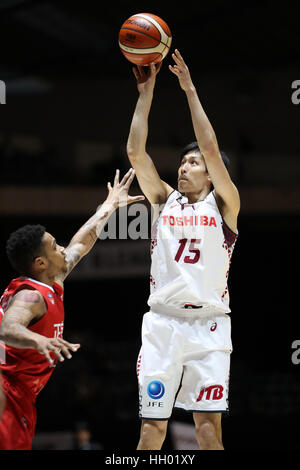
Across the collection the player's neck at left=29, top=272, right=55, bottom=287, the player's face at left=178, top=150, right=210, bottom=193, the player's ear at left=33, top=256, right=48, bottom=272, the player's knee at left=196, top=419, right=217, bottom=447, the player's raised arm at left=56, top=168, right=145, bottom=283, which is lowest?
the player's knee at left=196, top=419, right=217, bottom=447

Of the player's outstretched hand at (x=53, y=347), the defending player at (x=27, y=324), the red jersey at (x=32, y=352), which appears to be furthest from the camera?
the red jersey at (x=32, y=352)

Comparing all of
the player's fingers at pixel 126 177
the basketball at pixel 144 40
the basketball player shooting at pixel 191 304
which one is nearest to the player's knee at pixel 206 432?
the basketball player shooting at pixel 191 304

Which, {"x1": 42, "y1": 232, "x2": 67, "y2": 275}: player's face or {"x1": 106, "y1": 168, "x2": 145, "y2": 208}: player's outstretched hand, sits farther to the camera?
{"x1": 106, "y1": 168, "x2": 145, "y2": 208}: player's outstretched hand

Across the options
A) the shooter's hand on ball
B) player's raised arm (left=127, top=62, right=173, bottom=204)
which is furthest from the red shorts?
the shooter's hand on ball

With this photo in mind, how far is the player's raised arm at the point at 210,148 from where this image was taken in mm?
4738

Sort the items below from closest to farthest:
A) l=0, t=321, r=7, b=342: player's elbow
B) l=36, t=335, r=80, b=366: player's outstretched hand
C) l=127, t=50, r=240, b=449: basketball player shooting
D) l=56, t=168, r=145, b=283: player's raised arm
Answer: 1. l=36, t=335, r=80, b=366: player's outstretched hand
2. l=0, t=321, r=7, b=342: player's elbow
3. l=127, t=50, r=240, b=449: basketball player shooting
4. l=56, t=168, r=145, b=283: player's raised arm

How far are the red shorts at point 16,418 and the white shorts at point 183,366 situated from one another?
0.75 meters

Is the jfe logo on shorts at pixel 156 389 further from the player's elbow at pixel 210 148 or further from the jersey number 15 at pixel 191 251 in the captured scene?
the player's elbow at pixel 210 148

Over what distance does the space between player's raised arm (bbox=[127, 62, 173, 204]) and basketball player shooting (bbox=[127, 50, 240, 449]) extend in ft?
0.03

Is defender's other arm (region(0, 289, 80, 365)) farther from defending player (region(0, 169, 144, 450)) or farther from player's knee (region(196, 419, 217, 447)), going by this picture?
player's knee (region(196, 419, 217, 447))

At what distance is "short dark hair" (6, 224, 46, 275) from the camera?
15.4 feet

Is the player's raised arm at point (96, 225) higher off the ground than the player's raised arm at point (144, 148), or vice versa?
the player's raised arm at point (144, 148)

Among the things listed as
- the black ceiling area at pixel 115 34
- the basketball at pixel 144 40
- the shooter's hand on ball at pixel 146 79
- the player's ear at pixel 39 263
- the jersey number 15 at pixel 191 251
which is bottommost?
the player's ear at pixel 39 263
